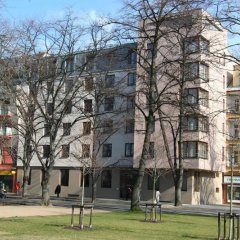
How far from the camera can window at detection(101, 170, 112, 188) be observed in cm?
6469

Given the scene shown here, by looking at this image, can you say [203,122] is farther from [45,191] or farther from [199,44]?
[45,191]

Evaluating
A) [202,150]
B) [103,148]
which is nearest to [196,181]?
[202,150]

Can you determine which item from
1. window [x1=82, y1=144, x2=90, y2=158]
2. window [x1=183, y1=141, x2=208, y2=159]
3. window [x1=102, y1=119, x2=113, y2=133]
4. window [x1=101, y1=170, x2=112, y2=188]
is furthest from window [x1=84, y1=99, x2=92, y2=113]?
window [x1=183, y1=141, x2=208, y2=159]

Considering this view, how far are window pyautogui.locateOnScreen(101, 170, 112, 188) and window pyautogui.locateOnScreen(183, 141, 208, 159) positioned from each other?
38.2ft

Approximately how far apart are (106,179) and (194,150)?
13.6 meters

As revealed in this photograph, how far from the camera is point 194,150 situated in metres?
57.2

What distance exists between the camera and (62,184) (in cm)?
6756

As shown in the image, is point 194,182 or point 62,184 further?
point 62,184

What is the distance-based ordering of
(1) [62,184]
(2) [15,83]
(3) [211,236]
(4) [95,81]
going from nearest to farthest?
(3) [211,236] < (2) [15,83] < (4) [95,81] < (1) [62,184]

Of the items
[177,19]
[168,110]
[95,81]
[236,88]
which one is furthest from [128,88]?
[177,19]

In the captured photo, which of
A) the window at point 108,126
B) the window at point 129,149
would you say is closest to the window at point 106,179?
the window at point 129,149

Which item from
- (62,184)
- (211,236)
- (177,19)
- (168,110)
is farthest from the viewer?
(62,184)

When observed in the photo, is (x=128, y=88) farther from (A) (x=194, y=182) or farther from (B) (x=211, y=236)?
(B) (x=211, y=236)

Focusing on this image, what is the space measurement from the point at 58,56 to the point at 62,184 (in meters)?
30.9
